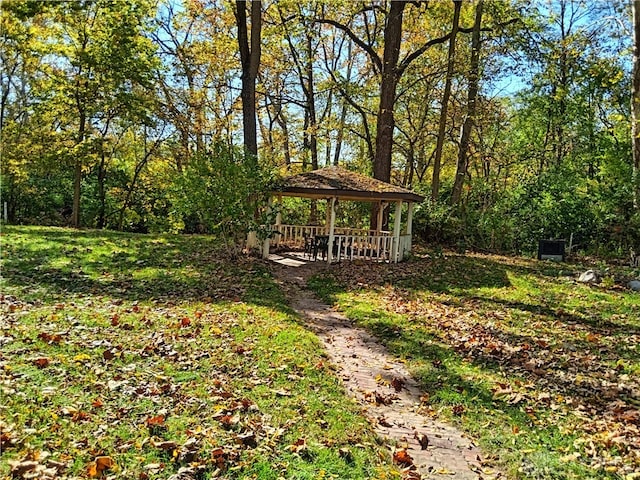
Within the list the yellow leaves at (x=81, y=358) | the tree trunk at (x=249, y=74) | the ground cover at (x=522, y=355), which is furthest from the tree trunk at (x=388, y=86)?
the yellow leaves at (x=81, y=358)

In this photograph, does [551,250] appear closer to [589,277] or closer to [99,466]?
[589,277]

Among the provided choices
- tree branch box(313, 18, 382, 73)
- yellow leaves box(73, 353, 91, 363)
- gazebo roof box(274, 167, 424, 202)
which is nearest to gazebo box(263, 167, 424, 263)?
gazebo roof box(274, 167, 424, 202)

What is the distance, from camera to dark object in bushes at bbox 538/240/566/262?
16.8m

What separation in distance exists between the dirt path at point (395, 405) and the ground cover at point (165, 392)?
0.25 meters

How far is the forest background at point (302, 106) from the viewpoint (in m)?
15.1

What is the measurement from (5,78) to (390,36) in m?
19.4

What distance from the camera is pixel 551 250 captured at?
55.4 ft

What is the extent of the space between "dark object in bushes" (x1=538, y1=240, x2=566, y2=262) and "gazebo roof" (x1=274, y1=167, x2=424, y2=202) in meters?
4.81

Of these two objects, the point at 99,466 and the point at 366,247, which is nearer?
the point at 99,466

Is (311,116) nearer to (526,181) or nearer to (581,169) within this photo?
(526,181)

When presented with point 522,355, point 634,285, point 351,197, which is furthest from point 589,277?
point 522,355

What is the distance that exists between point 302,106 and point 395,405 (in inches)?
794

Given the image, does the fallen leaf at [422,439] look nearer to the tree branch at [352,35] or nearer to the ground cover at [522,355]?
the ground cover at [522,355]

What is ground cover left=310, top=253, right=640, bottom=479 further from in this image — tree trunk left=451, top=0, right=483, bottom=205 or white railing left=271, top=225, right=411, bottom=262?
tree trunk left=451, top=0, right=483, bottom=205
